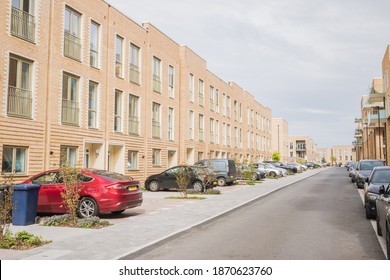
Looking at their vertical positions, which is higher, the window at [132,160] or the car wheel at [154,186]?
the window at [132,160]

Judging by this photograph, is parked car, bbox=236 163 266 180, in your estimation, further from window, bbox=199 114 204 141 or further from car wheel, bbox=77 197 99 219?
car wheel, bbox=77 197 99 219

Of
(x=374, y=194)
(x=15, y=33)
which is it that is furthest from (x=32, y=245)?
(x=15, y=33)

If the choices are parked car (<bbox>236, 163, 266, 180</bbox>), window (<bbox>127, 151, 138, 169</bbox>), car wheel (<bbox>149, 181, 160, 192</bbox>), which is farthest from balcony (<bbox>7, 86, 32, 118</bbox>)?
parked car (<bbox>236, 163, 266, 180</bbox>)

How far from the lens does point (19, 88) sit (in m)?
16.0

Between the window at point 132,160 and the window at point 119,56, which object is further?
the window at point 132,160

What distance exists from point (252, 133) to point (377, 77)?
76.5 feet

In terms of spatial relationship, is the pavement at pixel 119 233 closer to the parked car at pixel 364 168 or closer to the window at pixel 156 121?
the parked car at pixel 364 168

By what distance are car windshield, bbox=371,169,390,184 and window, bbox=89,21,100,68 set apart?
1497cm

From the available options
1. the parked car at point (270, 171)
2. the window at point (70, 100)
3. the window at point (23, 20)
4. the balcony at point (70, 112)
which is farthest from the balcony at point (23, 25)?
the parked car at point (270, 171)

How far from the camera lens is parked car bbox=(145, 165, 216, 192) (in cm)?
2053

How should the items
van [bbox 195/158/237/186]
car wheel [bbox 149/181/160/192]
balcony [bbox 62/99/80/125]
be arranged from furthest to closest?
1. van [bbox 195/158/237/186]
2. car wheel [bbox 149/181/160/192]
3. balcony [bbox 62/99/80/125]

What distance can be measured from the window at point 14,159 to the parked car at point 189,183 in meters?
7.28

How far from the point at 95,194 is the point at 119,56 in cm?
1403

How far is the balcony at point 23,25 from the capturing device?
15.9 m
